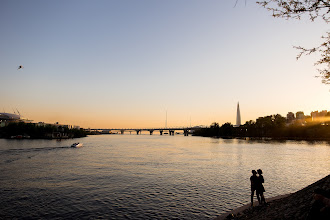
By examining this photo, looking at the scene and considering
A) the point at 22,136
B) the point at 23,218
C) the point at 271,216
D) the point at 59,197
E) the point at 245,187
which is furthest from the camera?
the point at 22,136

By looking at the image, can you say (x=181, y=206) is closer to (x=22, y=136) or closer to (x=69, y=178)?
(x=69, y=178)

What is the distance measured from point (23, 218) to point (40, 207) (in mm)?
3082

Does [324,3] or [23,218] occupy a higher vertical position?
[324,3]

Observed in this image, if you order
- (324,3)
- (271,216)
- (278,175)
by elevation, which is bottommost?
(278,175)

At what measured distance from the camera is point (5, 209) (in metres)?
22.9

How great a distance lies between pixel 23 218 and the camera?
67.9ft

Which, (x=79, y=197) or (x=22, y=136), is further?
(x=22, y=136)

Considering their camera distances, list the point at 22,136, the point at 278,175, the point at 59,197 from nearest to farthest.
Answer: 1. the point at 59,197
2. the point at 278,175
3. the point at 22,136

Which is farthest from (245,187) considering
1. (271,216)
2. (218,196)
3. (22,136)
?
(22,136)

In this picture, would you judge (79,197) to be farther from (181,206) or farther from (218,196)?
(218,196)

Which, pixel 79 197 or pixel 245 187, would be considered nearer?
pixel 79 197

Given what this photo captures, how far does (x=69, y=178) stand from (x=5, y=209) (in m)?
15.2

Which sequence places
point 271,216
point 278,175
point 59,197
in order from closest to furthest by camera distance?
point 271,216, point 59,197, point 278,175

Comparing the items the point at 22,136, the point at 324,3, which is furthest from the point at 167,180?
the point at 22,136
